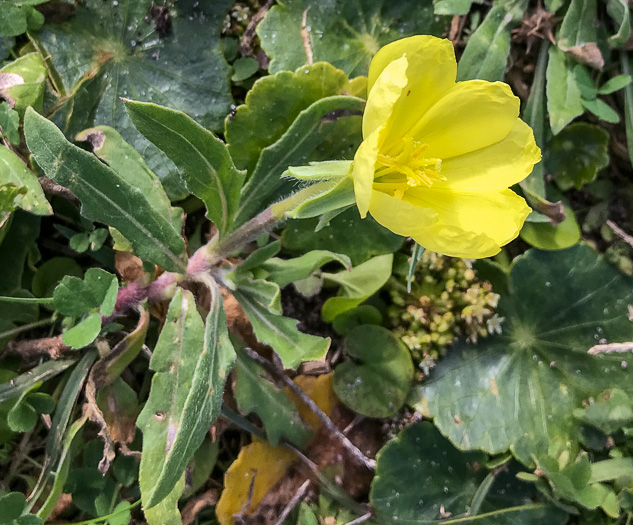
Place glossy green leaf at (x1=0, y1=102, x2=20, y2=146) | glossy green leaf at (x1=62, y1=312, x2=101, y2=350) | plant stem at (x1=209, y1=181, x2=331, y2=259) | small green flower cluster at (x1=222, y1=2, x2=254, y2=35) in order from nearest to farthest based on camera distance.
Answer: plant stem at (x1=209, y1=181, x2=331, y2=259)
glossy green leaf at (x1=62, y1=312, x2=101, y2=350)
glossy green leaf at (x1=0, y1=102, x2=20, y2=146)
small green flower cluster at (x1=222, y1=2, x2=254, y2=35)

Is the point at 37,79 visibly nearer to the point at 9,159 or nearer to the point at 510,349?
the point at 9,159

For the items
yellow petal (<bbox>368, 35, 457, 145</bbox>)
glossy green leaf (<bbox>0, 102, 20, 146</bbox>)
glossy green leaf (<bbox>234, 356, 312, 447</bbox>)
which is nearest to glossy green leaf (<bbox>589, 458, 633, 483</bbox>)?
glossy green leaf (<bbox>234, 356, 312, 447</bbox>)

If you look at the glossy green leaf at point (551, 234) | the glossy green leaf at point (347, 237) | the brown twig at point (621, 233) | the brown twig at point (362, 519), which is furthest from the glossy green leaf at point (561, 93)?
the brown twig at point (362, 519)

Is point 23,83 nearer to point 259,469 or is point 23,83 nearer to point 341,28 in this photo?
point 341,28

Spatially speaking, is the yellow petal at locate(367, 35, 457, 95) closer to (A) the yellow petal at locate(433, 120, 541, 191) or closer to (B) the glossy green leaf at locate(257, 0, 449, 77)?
(A) the yellow petal at locate(433, 120, 541, 191)

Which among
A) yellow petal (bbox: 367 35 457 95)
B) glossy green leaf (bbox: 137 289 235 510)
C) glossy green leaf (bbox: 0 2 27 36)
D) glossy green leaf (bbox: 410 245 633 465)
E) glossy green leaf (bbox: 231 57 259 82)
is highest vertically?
glossy green leaf (bbox: 0 2 27 36)

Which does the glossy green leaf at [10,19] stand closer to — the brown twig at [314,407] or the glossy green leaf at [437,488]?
the brown twig at [314,407]
